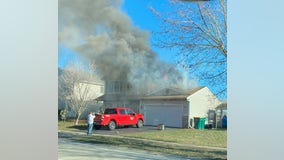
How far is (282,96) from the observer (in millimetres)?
3225

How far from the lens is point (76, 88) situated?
446 cm

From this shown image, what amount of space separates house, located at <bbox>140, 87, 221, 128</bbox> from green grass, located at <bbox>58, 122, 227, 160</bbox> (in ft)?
0.36

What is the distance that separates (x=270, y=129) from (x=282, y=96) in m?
0.30

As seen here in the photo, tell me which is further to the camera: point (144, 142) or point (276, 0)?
point (144, 142)

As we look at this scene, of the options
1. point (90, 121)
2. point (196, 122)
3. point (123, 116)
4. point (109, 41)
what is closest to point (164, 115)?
point (196, 122)

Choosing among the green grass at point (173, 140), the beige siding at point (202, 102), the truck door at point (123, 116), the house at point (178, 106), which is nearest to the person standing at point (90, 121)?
the green grass at point (173, 140)

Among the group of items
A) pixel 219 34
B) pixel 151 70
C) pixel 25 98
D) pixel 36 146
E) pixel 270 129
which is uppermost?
pixel 219 34

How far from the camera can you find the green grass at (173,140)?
3.85m

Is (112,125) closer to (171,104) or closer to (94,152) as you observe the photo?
(94,152)

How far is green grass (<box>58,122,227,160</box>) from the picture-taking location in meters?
3.85

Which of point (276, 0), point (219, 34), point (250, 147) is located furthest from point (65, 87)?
point (276, 0)

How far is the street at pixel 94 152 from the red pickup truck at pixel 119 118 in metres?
0.24

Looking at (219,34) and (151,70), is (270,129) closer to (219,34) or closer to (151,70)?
(219,34)

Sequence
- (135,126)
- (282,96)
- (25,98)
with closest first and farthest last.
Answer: (282,96), (25,98), (135,126)
